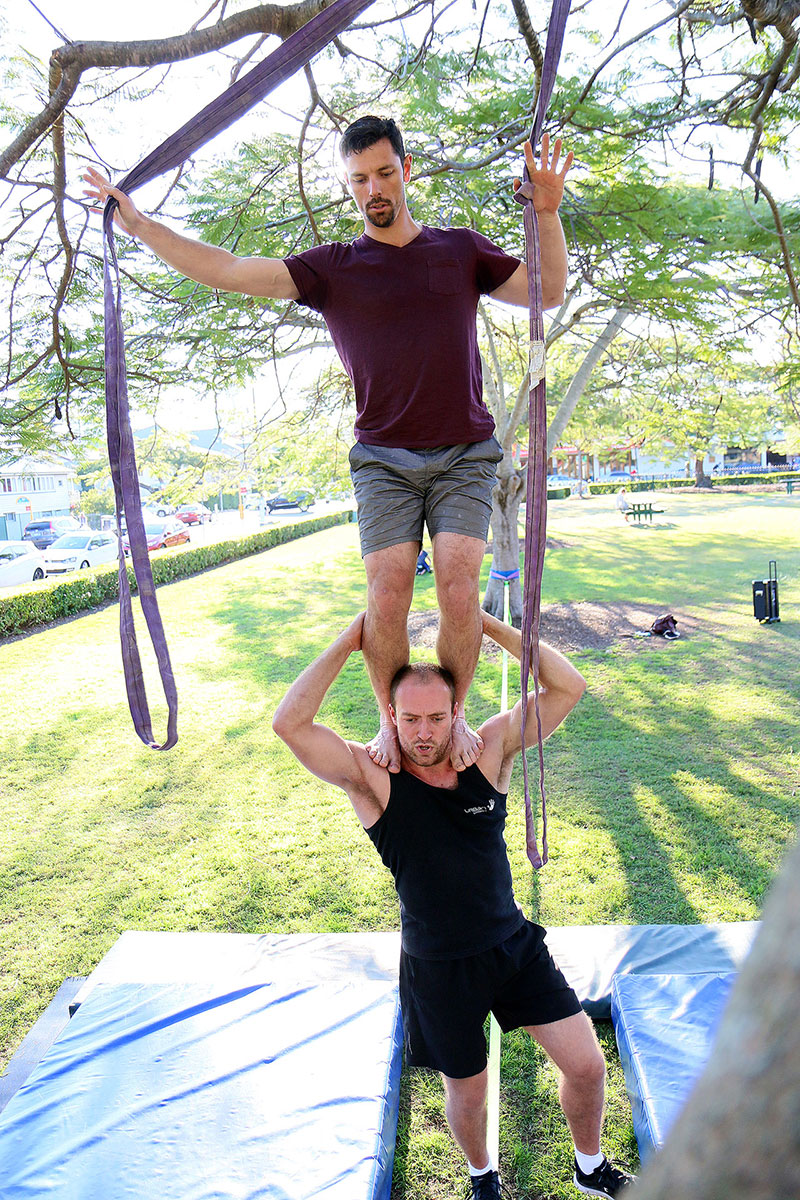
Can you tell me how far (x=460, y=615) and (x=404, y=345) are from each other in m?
0.82

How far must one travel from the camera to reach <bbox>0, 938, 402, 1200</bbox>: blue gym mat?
2.65 meters

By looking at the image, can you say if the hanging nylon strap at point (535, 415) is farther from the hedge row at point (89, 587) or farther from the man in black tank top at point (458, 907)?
the hedge row at point (89, 587)

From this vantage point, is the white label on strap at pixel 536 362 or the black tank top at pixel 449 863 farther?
the black tank top at pixel 449 863

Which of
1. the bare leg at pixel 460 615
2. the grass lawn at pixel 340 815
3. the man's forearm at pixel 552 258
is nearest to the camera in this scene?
the man's forearm at pixel 552 258

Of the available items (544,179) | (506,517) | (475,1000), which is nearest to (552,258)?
(544,179)

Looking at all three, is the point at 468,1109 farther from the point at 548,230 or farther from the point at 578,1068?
the point at 548,230

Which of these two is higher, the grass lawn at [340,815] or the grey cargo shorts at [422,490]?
the grey cargo shorts at [422,490]

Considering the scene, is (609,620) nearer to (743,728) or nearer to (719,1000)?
(743,728)

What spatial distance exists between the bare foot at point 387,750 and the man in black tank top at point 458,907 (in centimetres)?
3

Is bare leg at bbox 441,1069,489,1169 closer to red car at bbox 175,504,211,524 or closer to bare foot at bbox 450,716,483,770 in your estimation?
bare foot at bbox 450,716,483,770

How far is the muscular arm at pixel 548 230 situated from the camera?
2428mm

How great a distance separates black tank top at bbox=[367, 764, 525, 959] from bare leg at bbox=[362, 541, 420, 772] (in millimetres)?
126

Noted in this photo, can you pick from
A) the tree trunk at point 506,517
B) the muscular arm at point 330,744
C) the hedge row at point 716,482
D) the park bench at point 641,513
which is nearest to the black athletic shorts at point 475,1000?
the muscular arm at point 330,744

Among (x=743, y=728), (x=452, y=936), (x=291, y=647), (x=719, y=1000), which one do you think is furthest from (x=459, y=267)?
(x=291, y=647)
